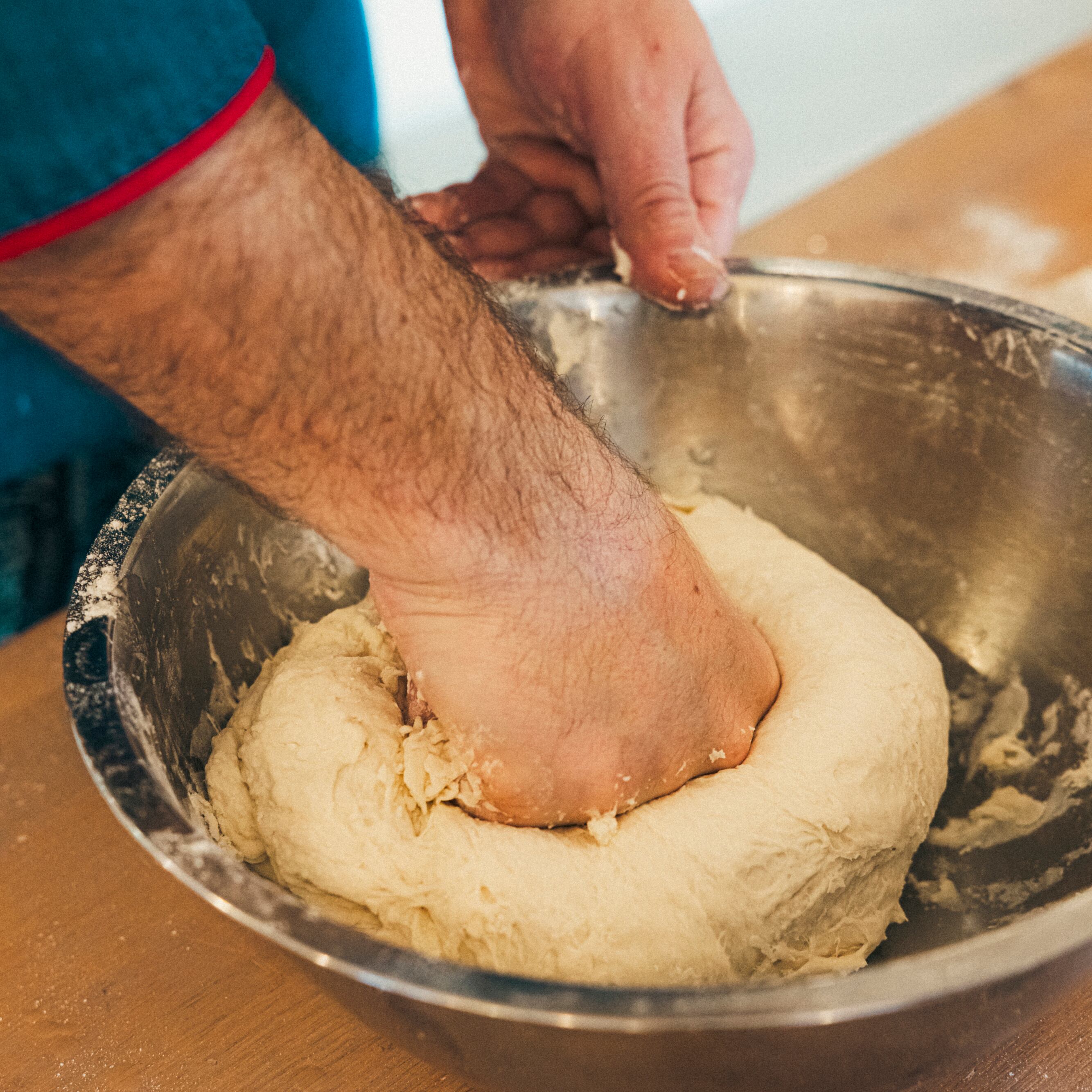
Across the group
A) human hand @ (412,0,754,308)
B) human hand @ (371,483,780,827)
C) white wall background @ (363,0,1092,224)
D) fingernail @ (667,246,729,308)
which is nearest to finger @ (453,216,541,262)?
human hand @ (412,0,754,308)

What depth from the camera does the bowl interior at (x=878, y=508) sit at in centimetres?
69

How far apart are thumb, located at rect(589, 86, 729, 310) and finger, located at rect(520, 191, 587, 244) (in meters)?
0.13

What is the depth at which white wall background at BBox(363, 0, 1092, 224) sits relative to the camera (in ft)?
10.2

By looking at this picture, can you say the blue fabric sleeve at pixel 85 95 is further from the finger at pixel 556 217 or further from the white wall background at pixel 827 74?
the white wall background at pixel 827 74

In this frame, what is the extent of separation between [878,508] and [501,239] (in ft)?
1.66

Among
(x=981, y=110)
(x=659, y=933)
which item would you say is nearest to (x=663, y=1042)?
(x=659, y=933)

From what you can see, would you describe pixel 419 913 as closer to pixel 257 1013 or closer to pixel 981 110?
pixel 257 1013

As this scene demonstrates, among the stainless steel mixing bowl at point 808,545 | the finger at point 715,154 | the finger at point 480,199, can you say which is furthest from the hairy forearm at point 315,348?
the finger at point 480,199

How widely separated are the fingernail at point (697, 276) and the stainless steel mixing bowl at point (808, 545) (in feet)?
0.07

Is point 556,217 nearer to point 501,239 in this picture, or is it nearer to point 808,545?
point 501,239

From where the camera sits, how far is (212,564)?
74 cm

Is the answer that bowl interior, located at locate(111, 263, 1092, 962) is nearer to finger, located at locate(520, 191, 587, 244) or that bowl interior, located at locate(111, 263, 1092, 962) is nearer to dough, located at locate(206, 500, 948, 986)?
dough, located at locate(206, 500, 948, 986)

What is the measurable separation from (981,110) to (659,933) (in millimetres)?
1650

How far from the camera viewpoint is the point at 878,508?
35.1 inches
